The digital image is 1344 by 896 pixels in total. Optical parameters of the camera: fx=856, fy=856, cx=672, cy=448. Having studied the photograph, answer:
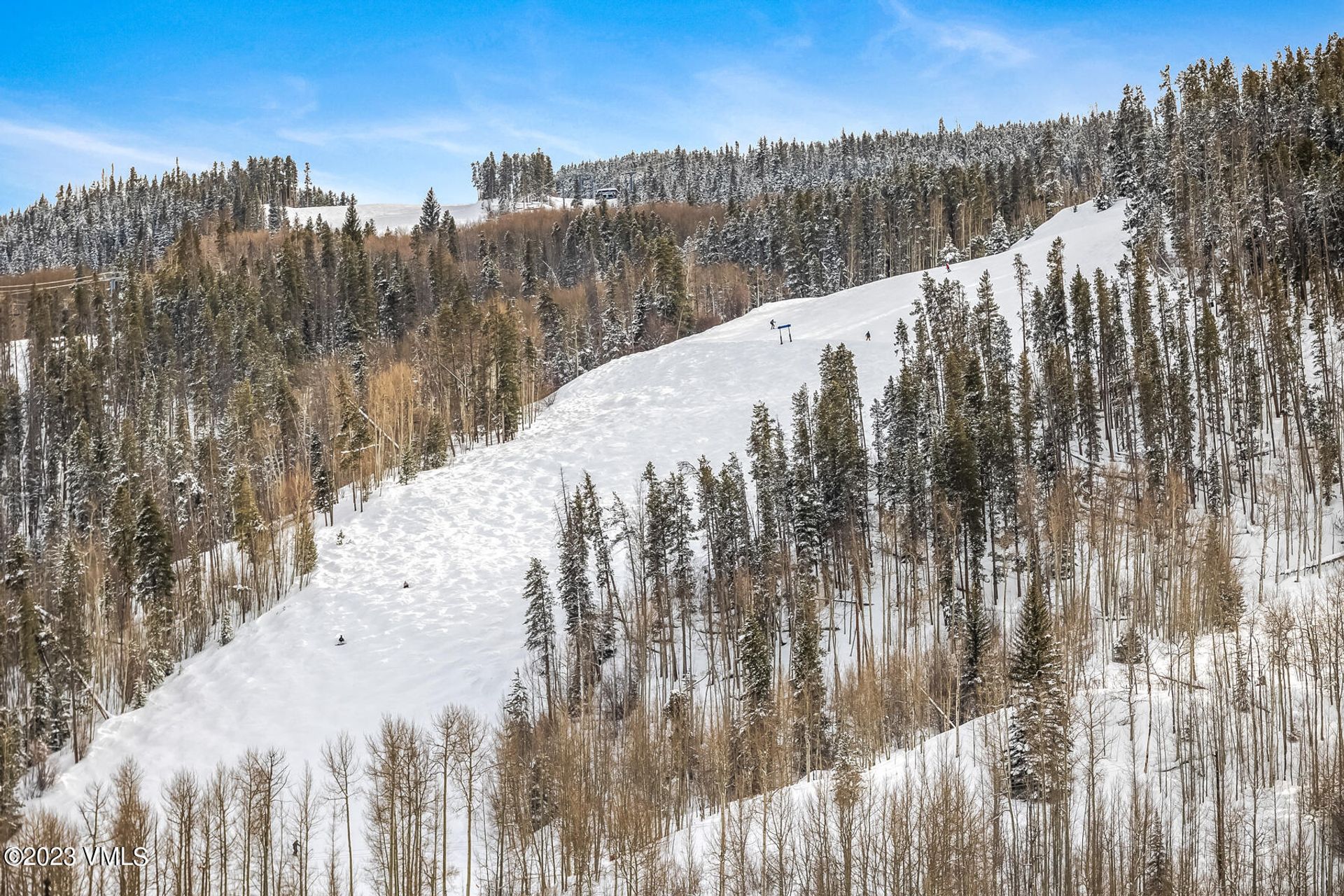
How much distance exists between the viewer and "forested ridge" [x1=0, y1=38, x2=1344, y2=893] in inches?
1214

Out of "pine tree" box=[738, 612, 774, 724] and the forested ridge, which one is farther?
"pine tree" box=[738, 612, 774, 724]

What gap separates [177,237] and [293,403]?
96.7 m

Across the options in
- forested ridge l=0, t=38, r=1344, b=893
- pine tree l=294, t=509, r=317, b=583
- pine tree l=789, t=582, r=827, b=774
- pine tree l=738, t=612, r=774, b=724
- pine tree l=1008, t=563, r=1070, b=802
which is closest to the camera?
pine tree l=1008, t=563, r=1070, b=802

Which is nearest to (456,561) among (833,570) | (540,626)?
(540,626)

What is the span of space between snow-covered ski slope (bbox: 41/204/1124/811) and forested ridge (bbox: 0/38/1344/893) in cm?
251

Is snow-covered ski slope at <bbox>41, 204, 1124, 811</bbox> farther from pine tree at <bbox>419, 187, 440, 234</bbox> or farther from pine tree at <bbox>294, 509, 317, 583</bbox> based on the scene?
pine tree at <bbox>419, 187, 440, 234</bbox>

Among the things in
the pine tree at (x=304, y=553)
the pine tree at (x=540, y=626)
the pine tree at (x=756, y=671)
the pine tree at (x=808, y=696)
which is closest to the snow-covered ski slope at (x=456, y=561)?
the pine tree at (x=304, y=553)

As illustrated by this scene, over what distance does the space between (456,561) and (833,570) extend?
955 inches

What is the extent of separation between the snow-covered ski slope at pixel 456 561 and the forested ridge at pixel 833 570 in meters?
2.51

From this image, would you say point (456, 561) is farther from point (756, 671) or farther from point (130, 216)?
point (130, 216)

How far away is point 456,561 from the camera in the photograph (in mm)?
54469

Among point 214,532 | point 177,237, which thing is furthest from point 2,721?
point 177,237

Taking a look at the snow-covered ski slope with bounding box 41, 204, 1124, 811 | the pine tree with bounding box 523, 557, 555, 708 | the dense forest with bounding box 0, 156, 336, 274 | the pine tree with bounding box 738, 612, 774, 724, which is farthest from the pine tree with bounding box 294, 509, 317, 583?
the dense forest with bounding box 0, 156, 336, 274

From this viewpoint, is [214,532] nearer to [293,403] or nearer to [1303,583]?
[293,403]
